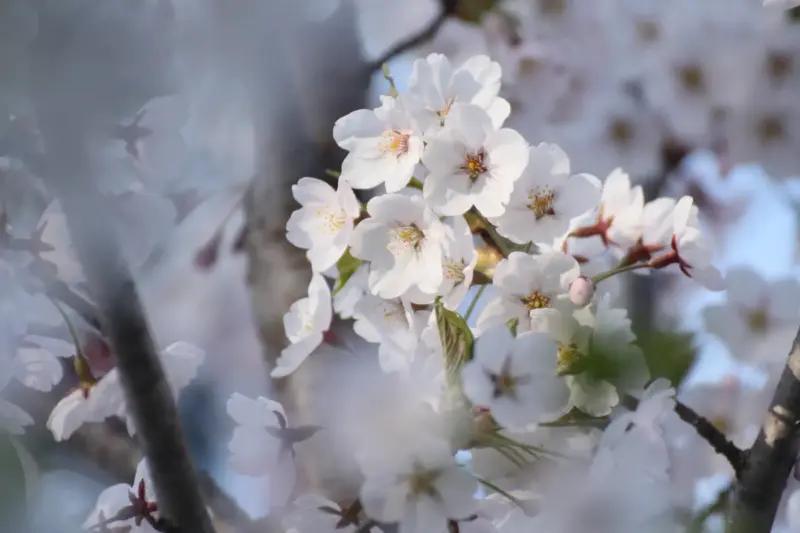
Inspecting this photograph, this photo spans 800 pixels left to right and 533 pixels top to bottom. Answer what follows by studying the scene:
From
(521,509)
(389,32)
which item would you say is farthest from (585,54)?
(521,509)

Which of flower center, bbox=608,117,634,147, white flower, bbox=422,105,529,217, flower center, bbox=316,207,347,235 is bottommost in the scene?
flower center, bbox=608,117,634,147

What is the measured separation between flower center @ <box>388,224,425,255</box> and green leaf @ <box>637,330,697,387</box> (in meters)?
0.19

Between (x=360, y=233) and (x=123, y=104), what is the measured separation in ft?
0.62

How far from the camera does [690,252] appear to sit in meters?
0.42

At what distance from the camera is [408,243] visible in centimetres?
40

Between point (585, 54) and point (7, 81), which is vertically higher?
point (7, 81)

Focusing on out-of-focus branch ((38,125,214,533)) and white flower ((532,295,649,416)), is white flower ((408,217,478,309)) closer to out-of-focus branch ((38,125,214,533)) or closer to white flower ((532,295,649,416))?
white flower ((532,295,649,416))

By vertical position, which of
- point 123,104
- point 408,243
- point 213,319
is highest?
point 123,104

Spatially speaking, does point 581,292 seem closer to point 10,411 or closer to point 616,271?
point 616,271

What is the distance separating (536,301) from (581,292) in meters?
0.03

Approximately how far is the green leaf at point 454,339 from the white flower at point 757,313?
0.14 metres

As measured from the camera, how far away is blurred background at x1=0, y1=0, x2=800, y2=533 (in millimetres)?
234

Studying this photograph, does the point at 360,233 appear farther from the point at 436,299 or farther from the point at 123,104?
the point at 123,104

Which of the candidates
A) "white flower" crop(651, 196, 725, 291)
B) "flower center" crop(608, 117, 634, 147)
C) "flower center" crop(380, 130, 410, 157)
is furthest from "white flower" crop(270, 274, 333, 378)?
"flower center" crop(608, 117, 634, 147)
